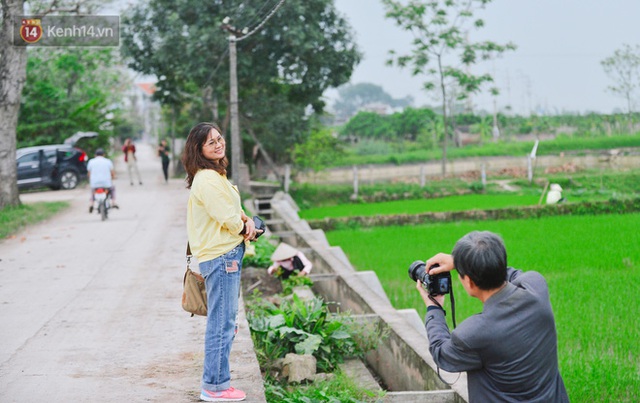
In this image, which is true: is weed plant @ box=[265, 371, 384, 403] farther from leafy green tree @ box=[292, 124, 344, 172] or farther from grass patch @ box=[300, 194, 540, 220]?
leafy green tree @ box=[292, 124, 344, 172]

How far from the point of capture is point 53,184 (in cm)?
2525

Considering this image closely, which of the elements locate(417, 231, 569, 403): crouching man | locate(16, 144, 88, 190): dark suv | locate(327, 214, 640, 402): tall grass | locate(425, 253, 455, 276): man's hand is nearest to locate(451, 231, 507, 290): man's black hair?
locate(417, 231, 569, 403): crouching man

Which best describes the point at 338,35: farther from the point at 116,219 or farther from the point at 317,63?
the point at 116,219

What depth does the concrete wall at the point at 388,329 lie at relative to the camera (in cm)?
606

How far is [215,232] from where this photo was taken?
4551 mm

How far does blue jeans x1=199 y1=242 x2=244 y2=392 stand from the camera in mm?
4523

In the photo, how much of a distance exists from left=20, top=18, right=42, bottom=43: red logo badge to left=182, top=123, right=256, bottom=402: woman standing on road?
1393 centimetres

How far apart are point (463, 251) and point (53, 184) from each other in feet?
77.2

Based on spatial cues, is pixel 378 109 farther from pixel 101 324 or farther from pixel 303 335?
pixel 303 335

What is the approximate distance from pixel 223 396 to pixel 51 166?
21667 millimetres

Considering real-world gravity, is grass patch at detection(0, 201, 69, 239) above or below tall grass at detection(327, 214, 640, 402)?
above

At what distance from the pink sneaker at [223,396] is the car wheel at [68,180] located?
21.9m

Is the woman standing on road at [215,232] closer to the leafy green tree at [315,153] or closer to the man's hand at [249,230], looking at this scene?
the man's hand at [249,230]

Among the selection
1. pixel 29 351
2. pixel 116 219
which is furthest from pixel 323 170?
pixel 29 351
